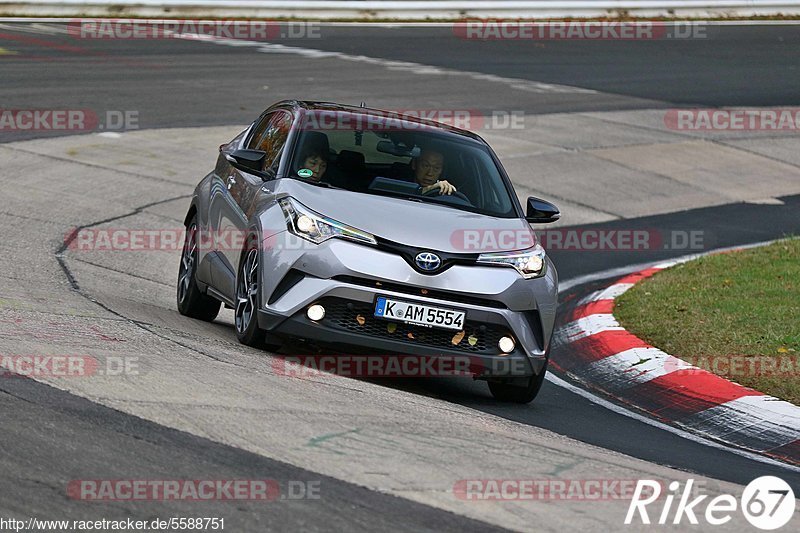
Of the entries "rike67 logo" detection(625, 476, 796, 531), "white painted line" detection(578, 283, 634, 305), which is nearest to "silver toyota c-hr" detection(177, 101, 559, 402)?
"rike67 logo" detection(625, 476, 796, 531)

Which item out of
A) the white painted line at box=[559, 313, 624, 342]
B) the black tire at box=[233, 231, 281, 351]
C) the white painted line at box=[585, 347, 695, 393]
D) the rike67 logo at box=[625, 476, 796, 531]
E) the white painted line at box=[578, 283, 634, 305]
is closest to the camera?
the rike67 logo at box=[625, 476, 796, 531]

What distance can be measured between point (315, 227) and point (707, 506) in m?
3.01

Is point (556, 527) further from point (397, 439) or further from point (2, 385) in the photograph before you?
point (2, 385)

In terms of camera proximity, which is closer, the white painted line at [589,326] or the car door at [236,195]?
the car door at [236,195]

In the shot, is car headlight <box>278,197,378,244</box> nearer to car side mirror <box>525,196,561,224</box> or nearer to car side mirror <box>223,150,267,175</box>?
car side mirror <box>223,150,267,175</box>

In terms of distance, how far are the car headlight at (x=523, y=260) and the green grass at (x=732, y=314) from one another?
1.60 metres

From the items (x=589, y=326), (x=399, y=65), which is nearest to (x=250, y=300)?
(x=589, y=326)

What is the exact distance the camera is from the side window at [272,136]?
880 centimetres

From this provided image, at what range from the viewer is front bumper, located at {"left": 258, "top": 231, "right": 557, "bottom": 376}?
294 inches

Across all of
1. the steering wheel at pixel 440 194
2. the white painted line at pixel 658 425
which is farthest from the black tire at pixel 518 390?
the steering wheel at pixel 440 194

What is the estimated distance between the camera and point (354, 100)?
20.9 metres

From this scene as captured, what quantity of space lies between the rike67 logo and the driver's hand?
3.10m

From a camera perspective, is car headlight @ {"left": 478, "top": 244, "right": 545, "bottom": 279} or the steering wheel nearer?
car headlight @ {"left": 478, "top": 244, "right": 545, "bottom": 279}

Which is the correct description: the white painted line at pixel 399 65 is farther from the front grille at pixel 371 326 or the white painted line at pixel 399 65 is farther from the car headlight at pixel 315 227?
the front grille at pixel 371 326
